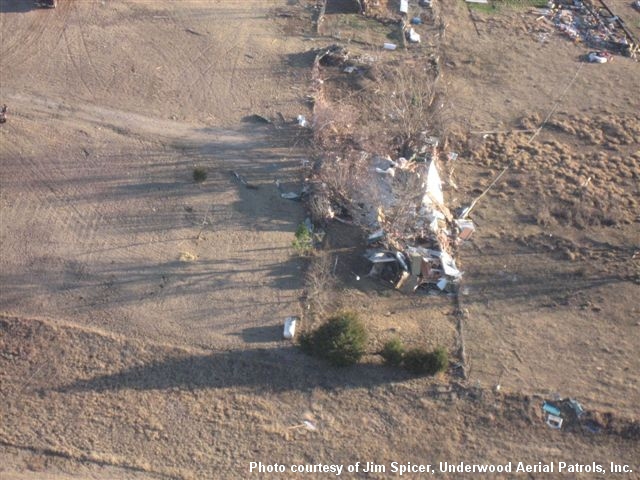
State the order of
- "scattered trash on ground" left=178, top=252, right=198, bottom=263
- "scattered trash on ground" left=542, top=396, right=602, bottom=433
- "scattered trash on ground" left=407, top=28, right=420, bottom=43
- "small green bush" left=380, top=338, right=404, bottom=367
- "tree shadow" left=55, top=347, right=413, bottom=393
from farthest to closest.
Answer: "scattered trash on ground" left=407, top=28, right=420, bottom=43
"scattered trash on ground" left=178, top=252, right=198, bottom=263
"small green bush" left=380, top=338, right=404, bottom=367
"tree shadow" left=55, top=347, right=413, bottom=393
"scattered trash on ground" left=542, top=396, right=602, bottom=433

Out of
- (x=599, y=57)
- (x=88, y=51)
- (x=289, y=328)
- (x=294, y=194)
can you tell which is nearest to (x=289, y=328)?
(x=289, y=328)

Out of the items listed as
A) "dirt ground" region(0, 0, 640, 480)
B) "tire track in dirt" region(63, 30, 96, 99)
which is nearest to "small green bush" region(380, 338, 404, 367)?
"dirt ground" region(0, 0, 640, 480)

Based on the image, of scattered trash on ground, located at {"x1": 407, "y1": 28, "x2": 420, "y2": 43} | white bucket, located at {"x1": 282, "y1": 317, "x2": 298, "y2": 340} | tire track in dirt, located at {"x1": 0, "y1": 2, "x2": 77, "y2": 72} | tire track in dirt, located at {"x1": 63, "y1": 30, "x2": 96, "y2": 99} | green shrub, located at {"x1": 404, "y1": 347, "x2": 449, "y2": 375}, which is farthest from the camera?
scattered trash on ground, located at {"x1": 407, "y1": 28, "x2": 420, "y2": 43}

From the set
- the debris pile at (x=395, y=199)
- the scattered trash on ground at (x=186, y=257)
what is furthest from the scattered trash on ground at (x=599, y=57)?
the scattered trash on ground at (x=186, y=257)

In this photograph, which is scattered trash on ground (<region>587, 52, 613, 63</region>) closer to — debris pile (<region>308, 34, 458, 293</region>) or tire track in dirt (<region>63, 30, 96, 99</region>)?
debris pile (<region>308, 34, 458, 293</region>)

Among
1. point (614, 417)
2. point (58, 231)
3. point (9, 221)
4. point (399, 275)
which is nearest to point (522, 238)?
point (399, 275)

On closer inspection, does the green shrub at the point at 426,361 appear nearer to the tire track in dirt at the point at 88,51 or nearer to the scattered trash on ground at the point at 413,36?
the tire track in dirt at the point at 88,51

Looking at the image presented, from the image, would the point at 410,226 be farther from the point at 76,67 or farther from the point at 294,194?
the point at 76,67
